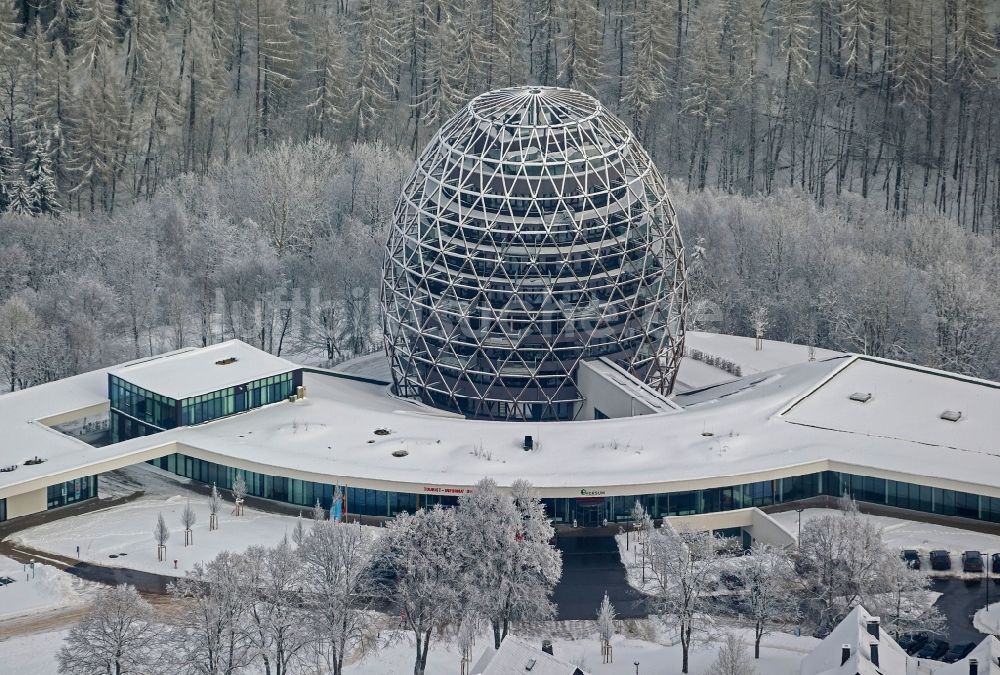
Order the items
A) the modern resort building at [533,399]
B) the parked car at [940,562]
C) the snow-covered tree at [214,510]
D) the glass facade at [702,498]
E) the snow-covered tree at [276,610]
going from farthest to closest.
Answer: the modern resort building at [533,399] → the glass facade at [702,498] → the snow-covered tree at [214,510] → the parked car at [940,562] → the snow-covered tree at [276,610]

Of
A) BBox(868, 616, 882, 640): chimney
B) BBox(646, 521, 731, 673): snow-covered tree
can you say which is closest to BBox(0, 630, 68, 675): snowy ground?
BBox(646, 521, 731, 673): snow-covered tree

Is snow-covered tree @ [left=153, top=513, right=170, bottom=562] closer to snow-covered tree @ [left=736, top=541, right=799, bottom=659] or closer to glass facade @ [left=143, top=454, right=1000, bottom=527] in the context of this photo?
glass facade @ [left=143, top=454, right=1000, bottom=527]

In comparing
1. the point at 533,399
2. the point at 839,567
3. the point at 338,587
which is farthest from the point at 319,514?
the point at 839,567

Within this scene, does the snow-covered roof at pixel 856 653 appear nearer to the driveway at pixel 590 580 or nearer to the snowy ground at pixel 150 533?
the driveway at pixel 590 580

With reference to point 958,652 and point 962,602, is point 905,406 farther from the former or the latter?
point 958,652

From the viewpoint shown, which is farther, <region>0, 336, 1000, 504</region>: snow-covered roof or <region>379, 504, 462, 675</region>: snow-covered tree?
<region>0, 336, 1000, 504</region>: snow-covered roof

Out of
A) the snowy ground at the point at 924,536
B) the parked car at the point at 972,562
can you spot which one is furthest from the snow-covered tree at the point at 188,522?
the parked car at the point at 972,562
